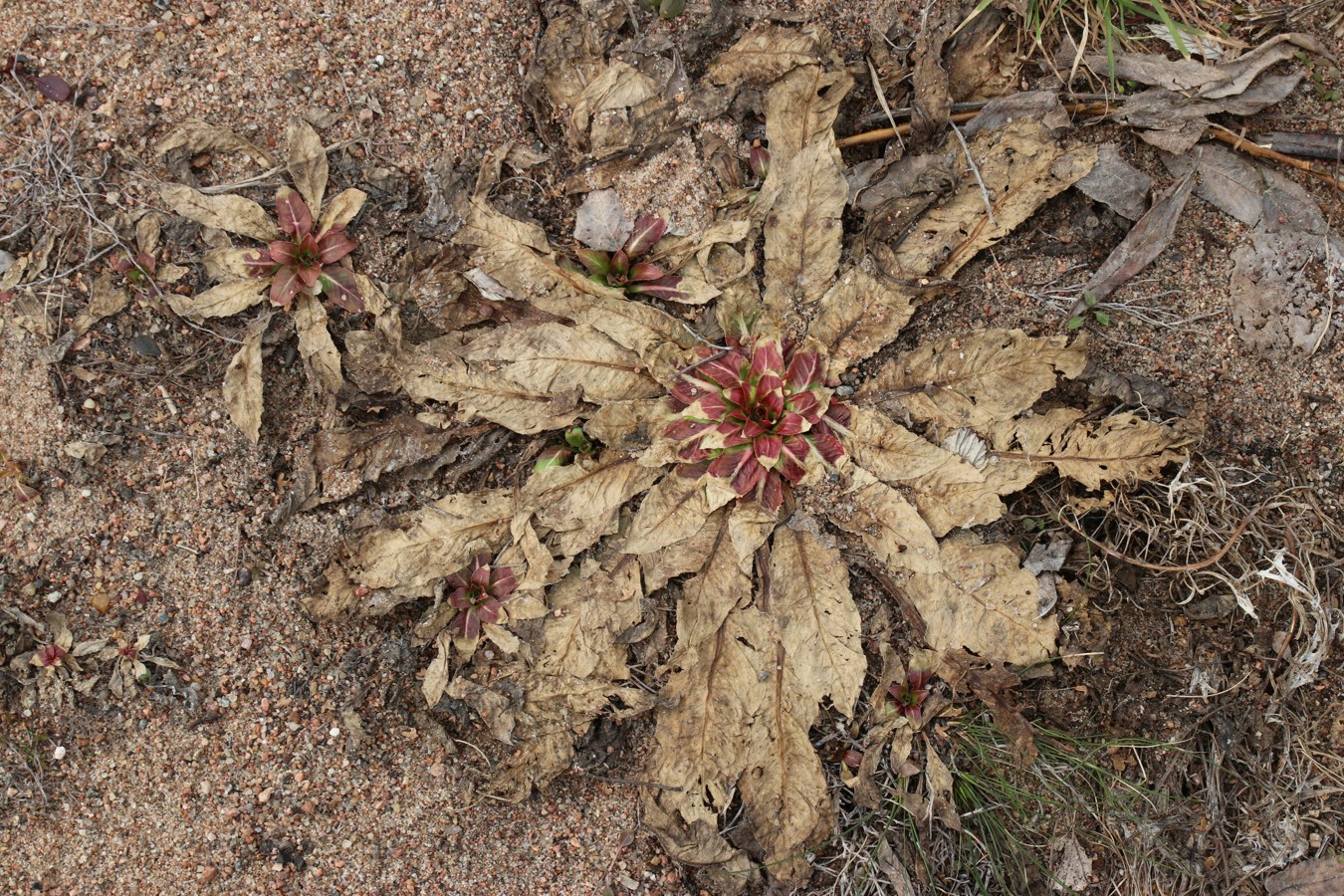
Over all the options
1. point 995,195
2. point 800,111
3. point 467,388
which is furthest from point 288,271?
point 995,195

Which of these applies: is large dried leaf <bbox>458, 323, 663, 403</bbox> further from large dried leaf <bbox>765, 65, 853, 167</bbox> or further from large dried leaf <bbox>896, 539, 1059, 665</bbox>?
large dried leaf <bbox>896, 539, 1059, 665</bbox>

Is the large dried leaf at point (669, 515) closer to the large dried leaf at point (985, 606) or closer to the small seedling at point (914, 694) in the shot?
the large dried leaf at point (985, 606)

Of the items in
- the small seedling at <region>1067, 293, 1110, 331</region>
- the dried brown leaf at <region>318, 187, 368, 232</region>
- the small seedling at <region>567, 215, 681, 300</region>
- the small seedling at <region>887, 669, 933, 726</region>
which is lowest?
the small seedling at <region>887, 669, 933, 726</region>

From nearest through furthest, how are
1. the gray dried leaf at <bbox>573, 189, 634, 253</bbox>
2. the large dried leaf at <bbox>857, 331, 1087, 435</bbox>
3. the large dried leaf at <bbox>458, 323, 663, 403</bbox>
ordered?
the large dried leaf at <bbox>857, 331, 1087, 435</bbox>, the large dried leaf at <bbox>458, 323, 663, 403</bbox>, the gray dried leaf at <bbox>573, 189, 634, 253</bbox>

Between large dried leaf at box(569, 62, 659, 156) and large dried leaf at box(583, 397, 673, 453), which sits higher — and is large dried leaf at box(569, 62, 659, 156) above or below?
above

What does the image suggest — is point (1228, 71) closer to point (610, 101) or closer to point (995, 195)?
point (995, 195)

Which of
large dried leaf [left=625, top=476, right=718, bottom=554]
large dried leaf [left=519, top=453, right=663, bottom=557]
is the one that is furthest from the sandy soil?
large dried leaf [left=625, top=476, right=718, bottom=554]

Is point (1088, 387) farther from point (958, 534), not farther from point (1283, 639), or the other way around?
point (1283, 639)
